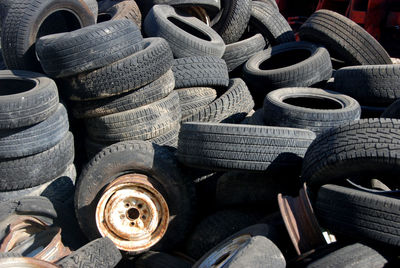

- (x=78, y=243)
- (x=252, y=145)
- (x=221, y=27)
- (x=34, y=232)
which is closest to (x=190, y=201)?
(x=252, y=145)

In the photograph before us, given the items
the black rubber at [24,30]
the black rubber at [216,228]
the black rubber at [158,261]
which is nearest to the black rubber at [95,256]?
the black rubber at [158,261]

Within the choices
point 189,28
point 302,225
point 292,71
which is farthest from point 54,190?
point 189,28

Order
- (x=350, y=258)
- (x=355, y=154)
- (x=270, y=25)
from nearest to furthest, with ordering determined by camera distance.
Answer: (x=350, y=258) < (x=355, y=154) < (x=270, y=25)

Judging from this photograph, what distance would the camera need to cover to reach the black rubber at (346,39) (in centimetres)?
497

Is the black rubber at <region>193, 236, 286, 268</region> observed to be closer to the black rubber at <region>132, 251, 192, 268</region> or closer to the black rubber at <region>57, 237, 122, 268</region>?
the black rubber at <region>132, 251, 192, 268</region>

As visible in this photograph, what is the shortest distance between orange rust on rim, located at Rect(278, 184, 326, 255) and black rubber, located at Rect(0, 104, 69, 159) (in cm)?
218

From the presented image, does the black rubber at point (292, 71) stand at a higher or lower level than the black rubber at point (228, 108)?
higher

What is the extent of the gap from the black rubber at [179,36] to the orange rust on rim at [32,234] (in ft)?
7.99

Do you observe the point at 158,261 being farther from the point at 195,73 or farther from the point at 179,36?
the point at 179,36

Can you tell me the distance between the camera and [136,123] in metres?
4.00

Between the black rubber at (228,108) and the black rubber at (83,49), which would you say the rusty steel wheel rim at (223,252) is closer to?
the black rubber at (228,108)

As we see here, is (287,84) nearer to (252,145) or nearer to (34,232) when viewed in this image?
(252,145)

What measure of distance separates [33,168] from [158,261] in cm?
144

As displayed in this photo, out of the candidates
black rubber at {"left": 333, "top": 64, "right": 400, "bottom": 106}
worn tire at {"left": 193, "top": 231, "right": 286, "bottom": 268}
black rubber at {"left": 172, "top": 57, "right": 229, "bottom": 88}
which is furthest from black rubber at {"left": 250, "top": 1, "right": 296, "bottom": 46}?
worn tire at {"left": 193, "top": 231, "right": 286, "bottom": 268}
